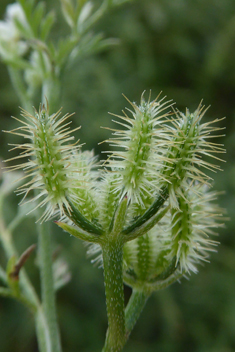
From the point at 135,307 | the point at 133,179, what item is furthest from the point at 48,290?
the point at 133,179

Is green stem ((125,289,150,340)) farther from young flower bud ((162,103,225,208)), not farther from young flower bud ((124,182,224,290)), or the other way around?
young flower bud ((162,103,225,208))

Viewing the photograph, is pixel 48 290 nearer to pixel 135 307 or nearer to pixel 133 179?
pixel 135 307

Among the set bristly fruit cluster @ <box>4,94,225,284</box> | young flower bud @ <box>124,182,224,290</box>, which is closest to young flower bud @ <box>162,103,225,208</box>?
bristly fruit cluster @ <box>4,94,225,284</box>

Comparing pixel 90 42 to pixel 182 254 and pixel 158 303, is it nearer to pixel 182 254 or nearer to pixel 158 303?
pixel 182 254

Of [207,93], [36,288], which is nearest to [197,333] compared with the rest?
[36,288]

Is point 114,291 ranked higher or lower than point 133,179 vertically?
lower
